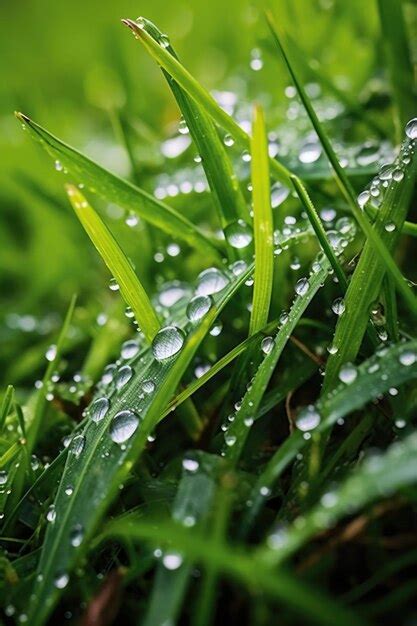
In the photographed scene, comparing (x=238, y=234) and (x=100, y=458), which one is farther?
(x=238, y=234)

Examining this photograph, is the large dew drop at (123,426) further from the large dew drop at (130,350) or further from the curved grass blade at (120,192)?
the curved grass blade at (120,192)

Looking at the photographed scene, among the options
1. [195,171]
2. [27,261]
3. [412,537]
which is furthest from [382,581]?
[27,261]

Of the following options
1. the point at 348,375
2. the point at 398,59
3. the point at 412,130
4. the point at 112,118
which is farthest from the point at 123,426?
the point at 398,59

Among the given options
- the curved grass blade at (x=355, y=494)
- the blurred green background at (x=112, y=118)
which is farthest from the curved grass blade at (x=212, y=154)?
the curved grass blade at (x=355, y=494)

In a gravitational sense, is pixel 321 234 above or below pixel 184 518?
above

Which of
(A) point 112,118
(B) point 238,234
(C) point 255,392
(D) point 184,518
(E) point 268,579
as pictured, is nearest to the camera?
(E) point 268,579

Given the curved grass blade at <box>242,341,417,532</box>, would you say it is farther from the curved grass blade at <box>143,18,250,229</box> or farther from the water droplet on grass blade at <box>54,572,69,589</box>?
the curved grass blade at <box>143,18,250,229</box>

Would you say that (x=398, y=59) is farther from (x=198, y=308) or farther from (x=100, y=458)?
(x=100, y=458)

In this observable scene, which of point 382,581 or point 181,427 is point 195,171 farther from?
point 382,581
